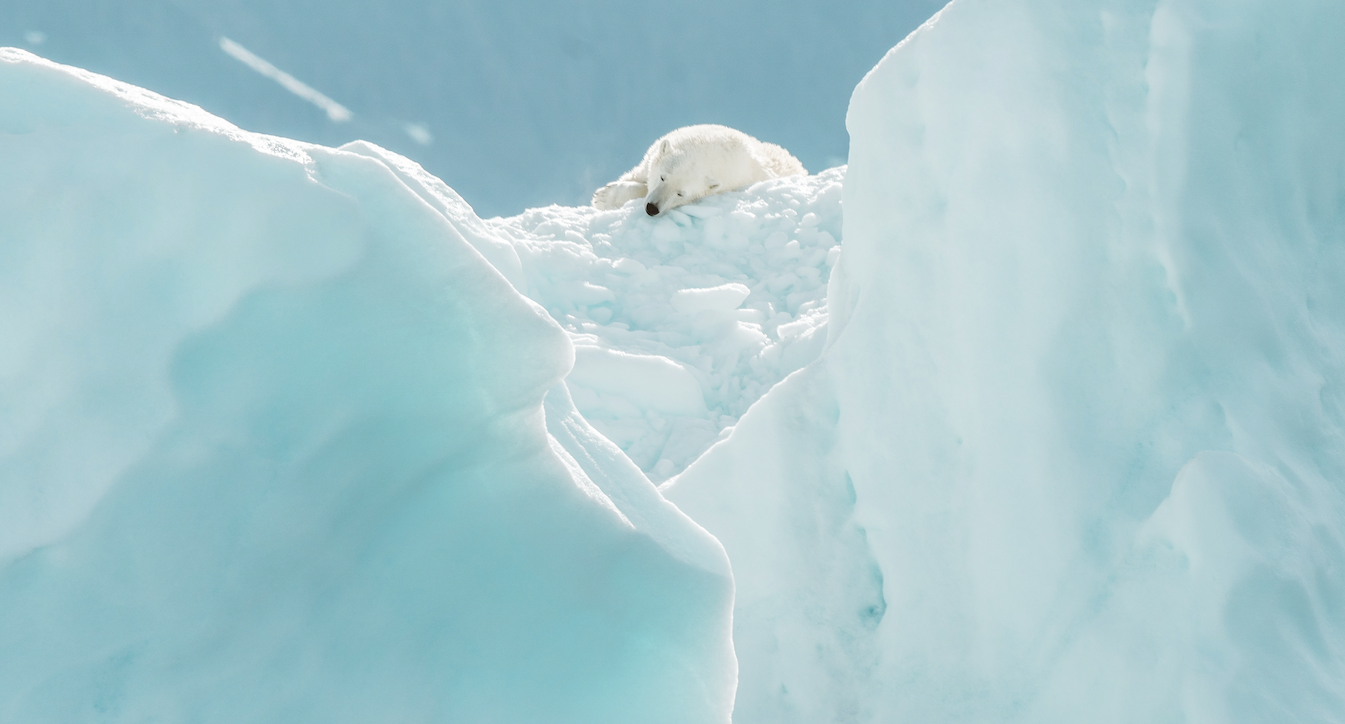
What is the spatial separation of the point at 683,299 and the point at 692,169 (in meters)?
1.77

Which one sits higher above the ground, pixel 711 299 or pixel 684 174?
pixel 684 174

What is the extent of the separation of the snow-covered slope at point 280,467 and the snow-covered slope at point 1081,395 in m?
1.03

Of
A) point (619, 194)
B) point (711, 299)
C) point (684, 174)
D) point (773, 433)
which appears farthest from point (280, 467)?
point (619, 194)

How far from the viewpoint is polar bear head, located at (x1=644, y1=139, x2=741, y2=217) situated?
6820 millimetres

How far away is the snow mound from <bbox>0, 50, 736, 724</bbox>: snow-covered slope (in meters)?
2.36

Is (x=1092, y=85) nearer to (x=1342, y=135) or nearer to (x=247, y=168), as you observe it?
(x=1342, y=135)

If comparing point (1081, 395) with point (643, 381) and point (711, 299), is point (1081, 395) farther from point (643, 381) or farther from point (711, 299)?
point (711, 299)

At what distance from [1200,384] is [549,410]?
1.48 metres

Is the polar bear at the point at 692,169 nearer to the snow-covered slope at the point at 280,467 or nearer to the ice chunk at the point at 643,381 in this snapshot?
the ice chunk at the point at 643,381

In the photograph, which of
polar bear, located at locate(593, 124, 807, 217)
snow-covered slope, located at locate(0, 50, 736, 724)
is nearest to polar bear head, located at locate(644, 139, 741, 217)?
polar bear, located at locate(593, 124, 807, 217)

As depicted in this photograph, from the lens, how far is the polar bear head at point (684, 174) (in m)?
6.82

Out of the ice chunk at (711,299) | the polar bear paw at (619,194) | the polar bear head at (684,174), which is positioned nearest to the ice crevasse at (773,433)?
the ice chunk at (711,299)

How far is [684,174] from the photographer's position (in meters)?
6.84

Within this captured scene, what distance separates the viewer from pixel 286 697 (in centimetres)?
106
